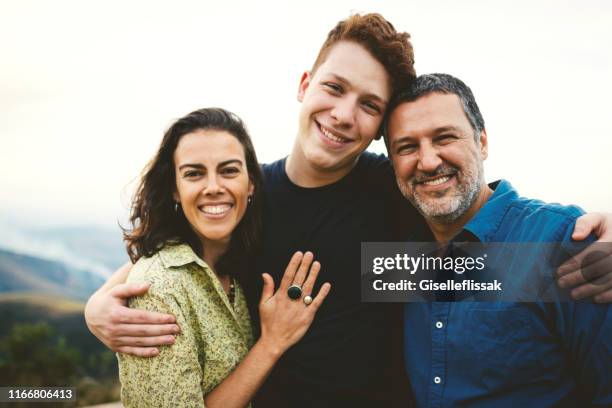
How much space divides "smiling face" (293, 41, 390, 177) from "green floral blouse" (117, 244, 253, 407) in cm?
97

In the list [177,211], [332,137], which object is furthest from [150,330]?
[332,137]

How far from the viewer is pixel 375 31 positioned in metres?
2.79

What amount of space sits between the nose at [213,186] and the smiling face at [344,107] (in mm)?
594

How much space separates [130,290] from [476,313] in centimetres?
164

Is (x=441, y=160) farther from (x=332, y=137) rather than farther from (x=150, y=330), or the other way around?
(x=150, y=330)

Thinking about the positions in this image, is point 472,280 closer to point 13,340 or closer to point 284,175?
point 284,175

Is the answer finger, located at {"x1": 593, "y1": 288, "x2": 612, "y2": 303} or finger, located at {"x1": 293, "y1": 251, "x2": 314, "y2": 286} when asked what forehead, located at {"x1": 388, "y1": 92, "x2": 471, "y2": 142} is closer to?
finger, located at {"x1": 293, "y1": 251, "x2": 314, "y2": 286}

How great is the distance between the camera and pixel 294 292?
257 cm

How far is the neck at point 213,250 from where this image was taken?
270 centimetres

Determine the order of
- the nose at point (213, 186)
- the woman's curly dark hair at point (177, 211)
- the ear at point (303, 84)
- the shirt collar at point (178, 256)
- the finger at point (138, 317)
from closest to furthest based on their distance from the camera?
the finger at point (138, 317), the shirt collar at point (178, 256), the nose at point (213, 186), the woman's curly dark hair at point (177, 211), the ear at point (303, 84)

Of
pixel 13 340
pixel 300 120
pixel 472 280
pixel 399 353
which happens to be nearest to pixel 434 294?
pixel 472 280

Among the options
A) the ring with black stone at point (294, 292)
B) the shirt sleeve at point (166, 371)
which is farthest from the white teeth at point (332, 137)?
the shirt sleeve at point (166, 371)

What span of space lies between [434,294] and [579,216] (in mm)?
775

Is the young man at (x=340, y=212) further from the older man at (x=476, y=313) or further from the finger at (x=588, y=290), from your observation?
the finger at (x=588, y=290)
